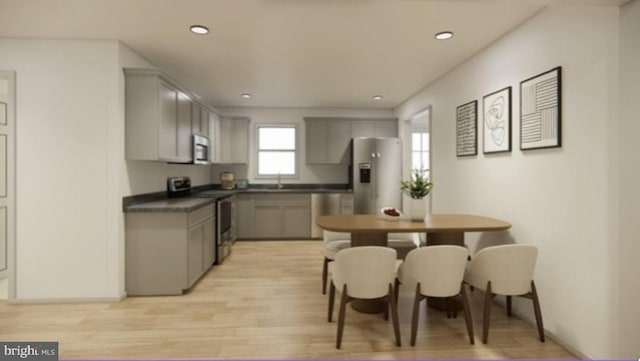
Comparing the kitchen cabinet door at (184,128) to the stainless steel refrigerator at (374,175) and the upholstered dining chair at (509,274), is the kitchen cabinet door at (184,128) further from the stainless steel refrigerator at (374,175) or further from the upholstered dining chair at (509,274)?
the upholstered dining chair at (509,274)

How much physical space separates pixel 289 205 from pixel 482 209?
3.35 metres

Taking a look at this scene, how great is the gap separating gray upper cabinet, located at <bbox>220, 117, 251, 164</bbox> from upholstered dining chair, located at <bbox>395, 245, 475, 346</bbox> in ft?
14.3

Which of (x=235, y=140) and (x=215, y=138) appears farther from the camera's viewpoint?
(x=235, y=140)

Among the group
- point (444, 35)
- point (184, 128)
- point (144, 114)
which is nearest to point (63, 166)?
point (144, 114)

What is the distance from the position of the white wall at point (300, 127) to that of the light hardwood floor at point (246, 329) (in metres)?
3.22

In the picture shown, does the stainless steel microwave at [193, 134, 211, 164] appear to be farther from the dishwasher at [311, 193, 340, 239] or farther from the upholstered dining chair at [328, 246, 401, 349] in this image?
the upholstered dining chair at [328, 246, 401, 349]

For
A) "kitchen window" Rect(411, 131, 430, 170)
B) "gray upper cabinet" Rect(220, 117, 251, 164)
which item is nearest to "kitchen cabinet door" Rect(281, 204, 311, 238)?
"gray upper cabinet" Rect(220, 117, 251, 164)

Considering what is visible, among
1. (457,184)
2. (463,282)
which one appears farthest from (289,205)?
(463,282)

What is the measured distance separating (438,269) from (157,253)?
8.51 feet

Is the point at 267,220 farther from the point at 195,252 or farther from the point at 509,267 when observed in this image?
the point at 509,267

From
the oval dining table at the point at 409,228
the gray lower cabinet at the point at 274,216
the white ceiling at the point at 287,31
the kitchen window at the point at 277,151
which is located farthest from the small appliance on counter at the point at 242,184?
the oval dining table at the point at 409,228

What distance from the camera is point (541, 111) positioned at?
8.06 ft

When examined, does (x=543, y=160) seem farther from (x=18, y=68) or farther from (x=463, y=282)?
(x=18, y=68)

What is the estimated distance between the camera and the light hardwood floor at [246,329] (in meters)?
2.22
